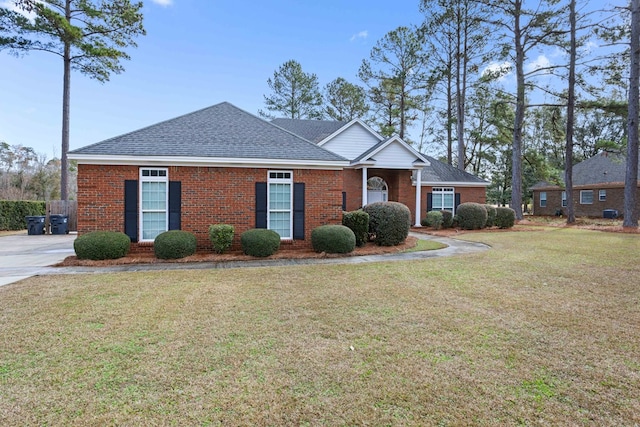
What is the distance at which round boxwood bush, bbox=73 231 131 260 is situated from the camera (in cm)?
871

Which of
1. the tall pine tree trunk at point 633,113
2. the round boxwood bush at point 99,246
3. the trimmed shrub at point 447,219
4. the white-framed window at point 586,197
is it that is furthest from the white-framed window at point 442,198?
the round boxwood bush at point 99,246

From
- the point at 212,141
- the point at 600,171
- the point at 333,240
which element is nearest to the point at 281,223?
the point at 333,240

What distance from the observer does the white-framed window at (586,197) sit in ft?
94.6

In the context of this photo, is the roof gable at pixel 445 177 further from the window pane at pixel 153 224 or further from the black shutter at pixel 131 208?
the black shutter at pixel 131 208

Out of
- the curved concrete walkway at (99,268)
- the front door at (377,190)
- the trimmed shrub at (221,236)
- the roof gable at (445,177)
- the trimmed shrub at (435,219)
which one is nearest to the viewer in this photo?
the curved concrete walkway at (99,268)

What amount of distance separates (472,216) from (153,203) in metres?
15.5

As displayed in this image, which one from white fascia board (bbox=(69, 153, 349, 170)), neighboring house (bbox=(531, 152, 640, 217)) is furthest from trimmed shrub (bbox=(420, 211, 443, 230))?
neighboring house (bbox=(531, 152, 640, 217))

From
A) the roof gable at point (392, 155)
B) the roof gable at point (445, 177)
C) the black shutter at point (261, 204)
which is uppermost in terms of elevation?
the roof gable at point (392, 155)

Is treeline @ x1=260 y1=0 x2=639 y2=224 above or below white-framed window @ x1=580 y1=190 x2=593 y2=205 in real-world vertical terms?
above

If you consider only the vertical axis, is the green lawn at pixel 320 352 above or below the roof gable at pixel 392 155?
below

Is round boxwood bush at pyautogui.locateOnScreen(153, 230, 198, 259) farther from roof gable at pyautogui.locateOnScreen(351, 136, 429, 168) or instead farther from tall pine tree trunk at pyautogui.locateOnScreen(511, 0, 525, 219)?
tall pine tree trunk at pyautogui.locateOnScreen(511, 0, 525, 219)

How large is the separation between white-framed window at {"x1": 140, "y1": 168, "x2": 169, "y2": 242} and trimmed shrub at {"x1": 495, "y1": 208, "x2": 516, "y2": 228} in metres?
17.3

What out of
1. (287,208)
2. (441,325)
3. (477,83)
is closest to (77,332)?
(441,325)

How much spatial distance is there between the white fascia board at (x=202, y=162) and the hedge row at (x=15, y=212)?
43.7 ft
